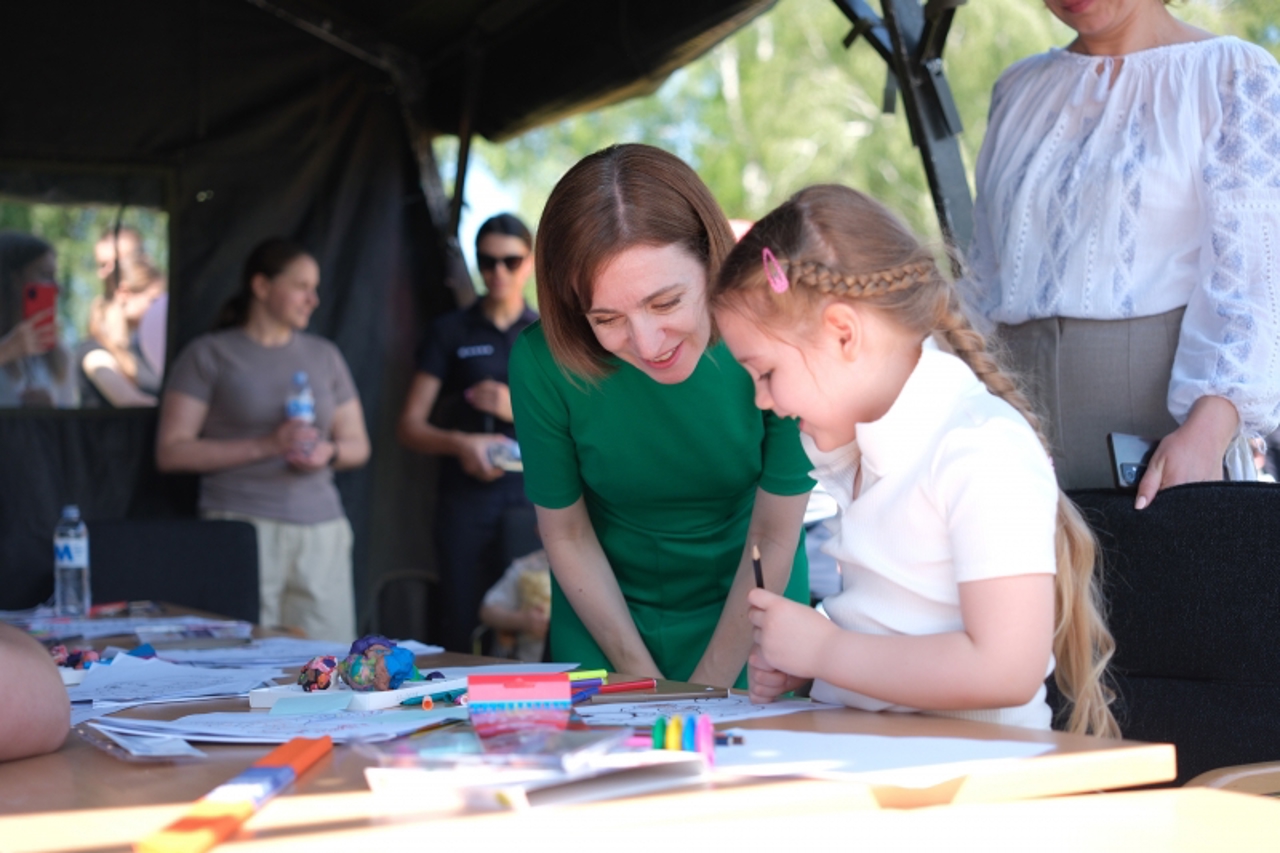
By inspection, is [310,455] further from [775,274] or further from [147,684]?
[775,274]

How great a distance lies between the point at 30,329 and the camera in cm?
411

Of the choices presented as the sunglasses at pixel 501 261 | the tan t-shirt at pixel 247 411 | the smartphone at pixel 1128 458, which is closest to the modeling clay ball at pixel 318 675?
the smartphone at pixel 1128 458

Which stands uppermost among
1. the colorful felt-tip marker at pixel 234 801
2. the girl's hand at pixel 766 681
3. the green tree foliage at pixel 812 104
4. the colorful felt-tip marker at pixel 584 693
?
the green tree foliage at pixel 812 104

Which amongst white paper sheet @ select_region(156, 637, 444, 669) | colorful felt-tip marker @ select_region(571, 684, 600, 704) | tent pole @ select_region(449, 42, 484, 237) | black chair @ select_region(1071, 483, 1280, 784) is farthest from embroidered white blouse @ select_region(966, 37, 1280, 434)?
tent pole @ select_region(449, 42, 484, 237)

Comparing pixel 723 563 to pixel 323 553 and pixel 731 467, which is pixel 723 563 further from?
pixel 323 553

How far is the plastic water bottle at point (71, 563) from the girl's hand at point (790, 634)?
87.0 inches

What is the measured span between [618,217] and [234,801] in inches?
36.7

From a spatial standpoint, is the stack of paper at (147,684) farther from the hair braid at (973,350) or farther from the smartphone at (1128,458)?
the smartphone at (1128,458)

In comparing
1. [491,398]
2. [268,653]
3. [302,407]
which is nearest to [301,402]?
[302,407]

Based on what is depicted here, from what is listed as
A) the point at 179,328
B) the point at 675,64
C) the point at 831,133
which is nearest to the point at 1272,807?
the point at 675,64

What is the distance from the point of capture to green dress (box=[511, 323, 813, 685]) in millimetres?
1780

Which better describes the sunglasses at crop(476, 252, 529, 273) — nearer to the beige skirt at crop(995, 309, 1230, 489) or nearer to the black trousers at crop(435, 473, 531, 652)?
the black trousers at crop(435, 473, 531, 652)

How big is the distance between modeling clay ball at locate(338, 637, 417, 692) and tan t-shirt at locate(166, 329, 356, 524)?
8.70ft

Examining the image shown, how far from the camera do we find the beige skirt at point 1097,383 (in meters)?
1.88
